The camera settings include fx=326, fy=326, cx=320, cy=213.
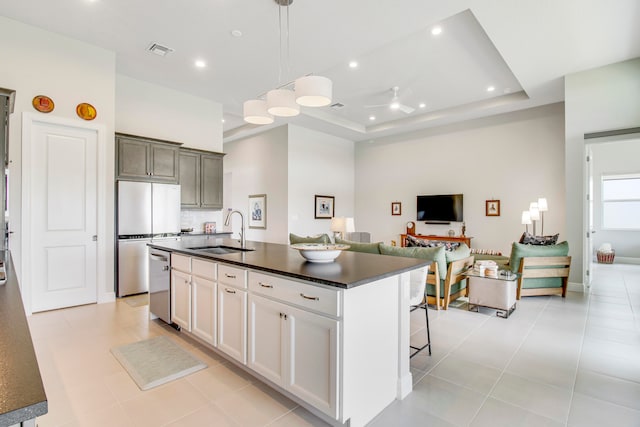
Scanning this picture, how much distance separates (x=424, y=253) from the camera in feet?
13.1

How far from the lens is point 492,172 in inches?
278

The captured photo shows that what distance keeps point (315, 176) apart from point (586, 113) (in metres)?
5.34

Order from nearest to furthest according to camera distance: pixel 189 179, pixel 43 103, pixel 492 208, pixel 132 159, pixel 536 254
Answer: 1. pixel 43 103
2. pixel 536 254
3. pixel 132 159
4. pixel 189 179
5. pixel 492 208

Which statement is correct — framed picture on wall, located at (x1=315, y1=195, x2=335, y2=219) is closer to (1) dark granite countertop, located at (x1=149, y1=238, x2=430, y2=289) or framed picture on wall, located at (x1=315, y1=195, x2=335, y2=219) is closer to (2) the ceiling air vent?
(2) the ceiling air vent

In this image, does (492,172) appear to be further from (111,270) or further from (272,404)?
(111,270)

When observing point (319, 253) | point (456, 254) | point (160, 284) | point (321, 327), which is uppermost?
point (319, 253)

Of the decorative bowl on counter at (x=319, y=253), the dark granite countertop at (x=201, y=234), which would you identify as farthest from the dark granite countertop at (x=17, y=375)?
the dark granite countertop at (x=201, y=234)

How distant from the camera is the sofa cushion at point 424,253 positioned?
12.8 ft

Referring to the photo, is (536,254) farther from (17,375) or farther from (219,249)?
(17,375)

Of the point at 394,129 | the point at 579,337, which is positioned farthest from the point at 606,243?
the point at 579,337

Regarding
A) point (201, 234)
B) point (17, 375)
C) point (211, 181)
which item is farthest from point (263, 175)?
point (17, 375)

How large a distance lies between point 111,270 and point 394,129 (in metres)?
6.54

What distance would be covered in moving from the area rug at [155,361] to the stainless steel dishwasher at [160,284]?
1.18 ft

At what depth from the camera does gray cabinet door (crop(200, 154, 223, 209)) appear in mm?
5852
